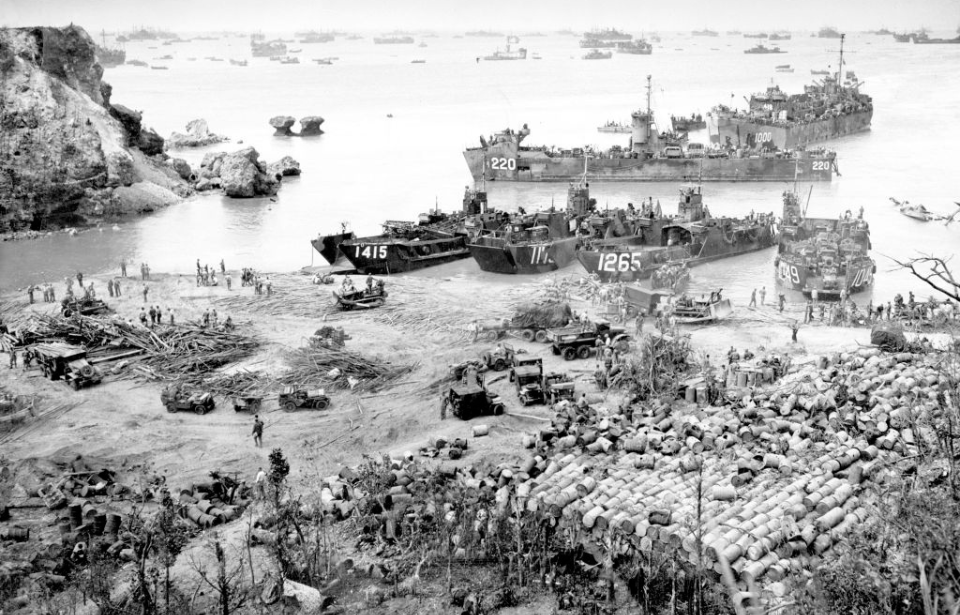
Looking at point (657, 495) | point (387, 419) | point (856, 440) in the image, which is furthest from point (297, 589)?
point (856, 440)

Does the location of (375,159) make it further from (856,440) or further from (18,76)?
(856,440)

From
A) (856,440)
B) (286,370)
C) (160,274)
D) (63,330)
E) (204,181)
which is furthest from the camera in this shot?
(204,181)

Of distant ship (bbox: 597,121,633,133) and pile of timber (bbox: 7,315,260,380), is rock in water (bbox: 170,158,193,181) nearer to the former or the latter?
pile of timber (bbox: 7,315,260,380)

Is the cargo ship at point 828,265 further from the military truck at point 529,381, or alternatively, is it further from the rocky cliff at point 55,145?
the rocky cliff at point 55,145

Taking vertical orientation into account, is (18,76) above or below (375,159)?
above

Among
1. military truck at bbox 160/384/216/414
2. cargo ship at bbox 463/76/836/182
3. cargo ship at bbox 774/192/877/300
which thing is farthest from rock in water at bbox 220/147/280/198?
military truck at bbox 160/384/216/414

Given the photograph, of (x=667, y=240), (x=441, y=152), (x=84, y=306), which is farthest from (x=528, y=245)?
(x=441, y=152)

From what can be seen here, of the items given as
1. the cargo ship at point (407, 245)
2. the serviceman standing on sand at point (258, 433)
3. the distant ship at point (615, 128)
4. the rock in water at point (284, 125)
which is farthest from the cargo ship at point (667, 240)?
the rock in water at point (284, 125)
